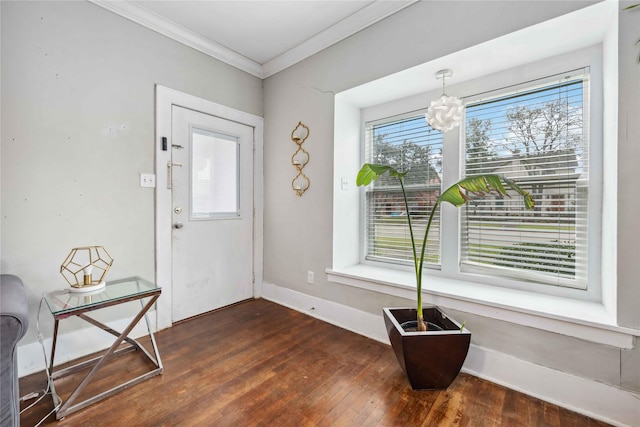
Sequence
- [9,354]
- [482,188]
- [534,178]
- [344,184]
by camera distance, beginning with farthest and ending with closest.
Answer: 1. [344,184]
2. [534,178]
3. [482,188]
4. [9,354]

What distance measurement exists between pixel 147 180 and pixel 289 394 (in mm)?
1887

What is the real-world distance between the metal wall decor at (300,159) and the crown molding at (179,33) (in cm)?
87

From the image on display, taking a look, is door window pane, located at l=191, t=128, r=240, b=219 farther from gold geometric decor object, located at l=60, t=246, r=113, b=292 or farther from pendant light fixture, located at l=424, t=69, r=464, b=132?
pendant light fixture, located at l=424, t=69, r=464, b=132

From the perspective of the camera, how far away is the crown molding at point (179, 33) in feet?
6.72

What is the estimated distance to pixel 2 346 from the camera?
1016mm

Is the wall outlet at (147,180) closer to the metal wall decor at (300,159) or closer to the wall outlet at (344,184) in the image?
the metal wall decor at (300,159)

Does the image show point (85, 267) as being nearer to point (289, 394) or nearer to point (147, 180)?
point (147, 180)

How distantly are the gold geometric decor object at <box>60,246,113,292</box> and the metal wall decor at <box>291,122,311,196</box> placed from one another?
5.27 feet

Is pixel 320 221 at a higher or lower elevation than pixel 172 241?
higher

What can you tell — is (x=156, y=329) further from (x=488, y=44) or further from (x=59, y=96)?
(x=488, y=44)

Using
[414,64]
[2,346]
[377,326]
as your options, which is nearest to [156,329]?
[2,346]

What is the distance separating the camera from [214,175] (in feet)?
8.85

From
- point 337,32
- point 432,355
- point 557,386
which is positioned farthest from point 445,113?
point 557,386

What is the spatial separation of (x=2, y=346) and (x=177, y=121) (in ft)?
6.23
